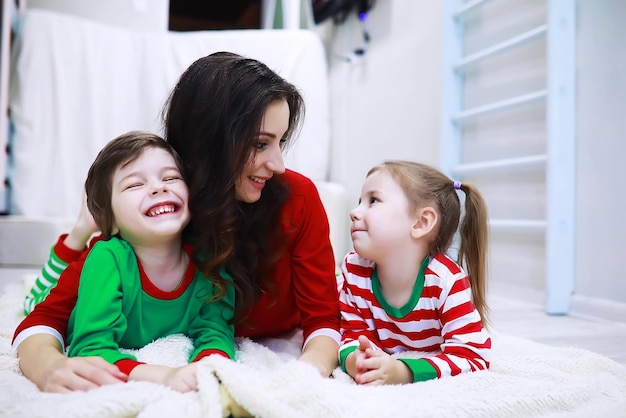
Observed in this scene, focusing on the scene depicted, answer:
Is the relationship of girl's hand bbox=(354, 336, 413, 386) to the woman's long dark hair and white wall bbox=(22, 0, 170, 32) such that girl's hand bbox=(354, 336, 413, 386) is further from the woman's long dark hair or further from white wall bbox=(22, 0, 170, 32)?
white wall bbox=(22, 0, 170, 32)

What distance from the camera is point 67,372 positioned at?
A: 0.76 m

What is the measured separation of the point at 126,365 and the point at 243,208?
0.37m

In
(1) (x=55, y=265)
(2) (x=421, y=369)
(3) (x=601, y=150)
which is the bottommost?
(2) (x=421, y=369)

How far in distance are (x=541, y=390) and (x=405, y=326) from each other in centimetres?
27

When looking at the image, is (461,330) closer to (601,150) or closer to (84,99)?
(601,150)

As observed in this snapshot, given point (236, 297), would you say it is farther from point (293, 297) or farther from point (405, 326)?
point (405, 326)

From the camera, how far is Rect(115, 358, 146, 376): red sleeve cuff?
2.60 ft

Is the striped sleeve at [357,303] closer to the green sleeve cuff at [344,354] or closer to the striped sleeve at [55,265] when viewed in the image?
the green sleeve cuff at [344,354]

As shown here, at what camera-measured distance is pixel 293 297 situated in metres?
1.19

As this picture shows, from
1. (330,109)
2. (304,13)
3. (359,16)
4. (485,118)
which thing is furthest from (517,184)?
(304,13)

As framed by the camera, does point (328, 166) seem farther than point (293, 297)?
Yes

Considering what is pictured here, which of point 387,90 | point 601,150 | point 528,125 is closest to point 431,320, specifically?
point 601,150

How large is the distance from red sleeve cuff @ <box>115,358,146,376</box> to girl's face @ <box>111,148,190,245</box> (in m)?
0.21

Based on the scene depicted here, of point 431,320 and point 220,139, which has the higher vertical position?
point 220,139
